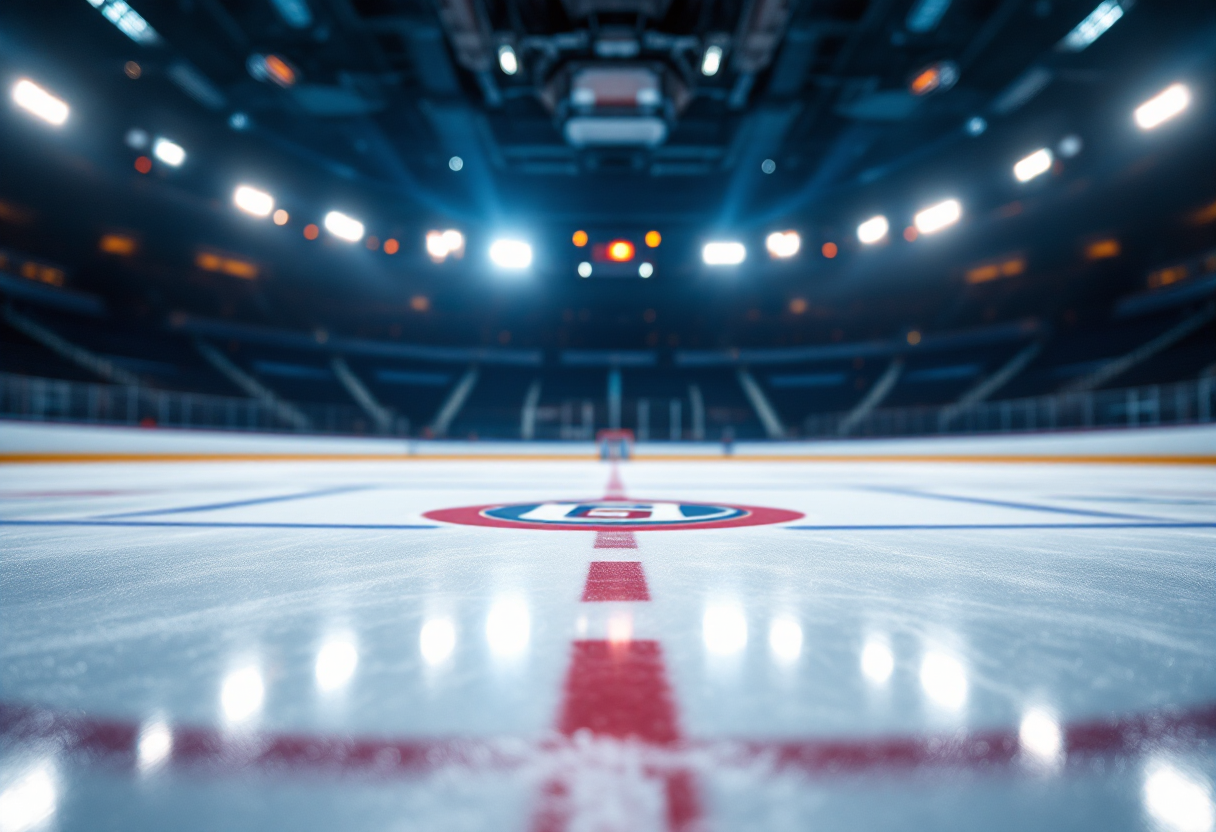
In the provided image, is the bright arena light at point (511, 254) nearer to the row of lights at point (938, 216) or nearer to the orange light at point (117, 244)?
the row of lights at point (938, 216)

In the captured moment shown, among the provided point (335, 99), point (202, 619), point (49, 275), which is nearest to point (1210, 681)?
point (202, 619)

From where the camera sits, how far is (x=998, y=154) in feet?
49.8

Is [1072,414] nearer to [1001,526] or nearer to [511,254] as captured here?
[1001,526]

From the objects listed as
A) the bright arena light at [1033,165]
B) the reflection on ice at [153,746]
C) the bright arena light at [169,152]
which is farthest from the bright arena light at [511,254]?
the reflection on ice at [153,746]

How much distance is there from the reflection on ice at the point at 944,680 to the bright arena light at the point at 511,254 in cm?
2049

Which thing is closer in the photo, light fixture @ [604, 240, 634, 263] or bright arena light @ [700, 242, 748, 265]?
light fixture @ [604, 240, 634, 263]

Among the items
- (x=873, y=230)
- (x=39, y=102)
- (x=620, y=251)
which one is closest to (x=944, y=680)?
(x=620, y=251)

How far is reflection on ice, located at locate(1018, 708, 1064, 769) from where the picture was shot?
541mm

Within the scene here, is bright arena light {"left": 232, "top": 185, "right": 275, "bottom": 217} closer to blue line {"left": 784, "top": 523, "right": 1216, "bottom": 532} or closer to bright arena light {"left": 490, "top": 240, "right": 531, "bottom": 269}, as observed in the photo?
bright arena light {"left": 490, "top": 240, "right": 531, "bottom": 269}

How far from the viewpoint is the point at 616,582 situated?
127cm

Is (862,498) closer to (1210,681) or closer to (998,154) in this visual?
(1210,681)

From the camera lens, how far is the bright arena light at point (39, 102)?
456 inches

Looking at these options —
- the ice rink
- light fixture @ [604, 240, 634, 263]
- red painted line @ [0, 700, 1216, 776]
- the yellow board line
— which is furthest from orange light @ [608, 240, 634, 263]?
red painted line @ [0, 700, 1216, 776]

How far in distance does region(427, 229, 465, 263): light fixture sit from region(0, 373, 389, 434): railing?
788cm
